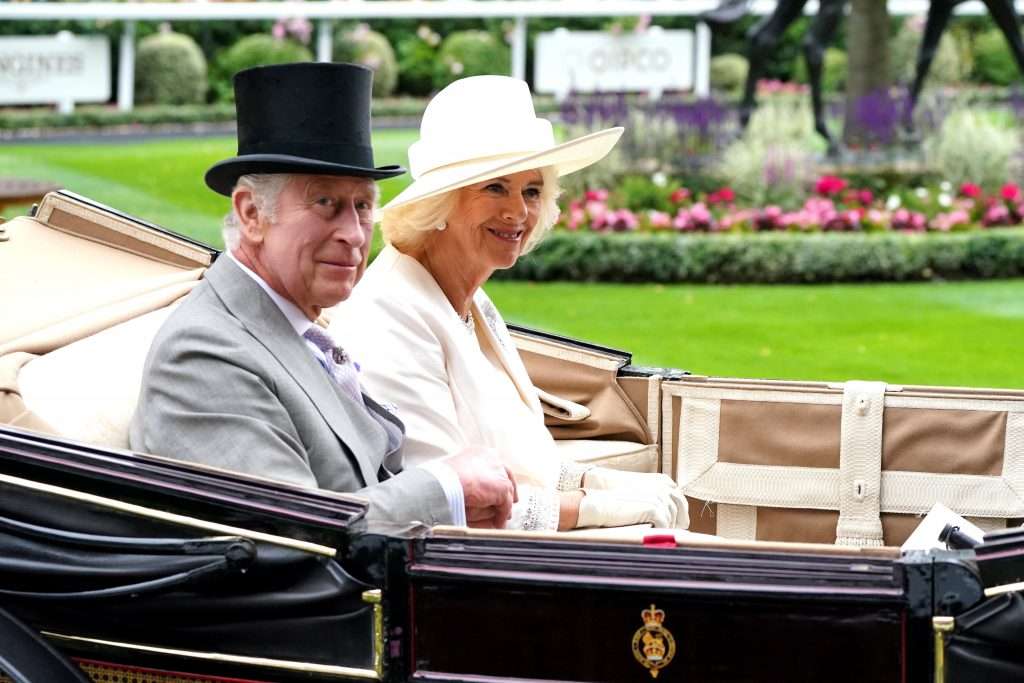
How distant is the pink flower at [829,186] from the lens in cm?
1060

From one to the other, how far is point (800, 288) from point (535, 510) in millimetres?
6800

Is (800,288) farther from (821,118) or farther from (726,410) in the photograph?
(726,410)

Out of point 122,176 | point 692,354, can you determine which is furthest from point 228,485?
point 122,176

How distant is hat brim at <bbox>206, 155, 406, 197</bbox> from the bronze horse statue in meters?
9.25

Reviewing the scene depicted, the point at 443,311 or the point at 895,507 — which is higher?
the point at 443,311

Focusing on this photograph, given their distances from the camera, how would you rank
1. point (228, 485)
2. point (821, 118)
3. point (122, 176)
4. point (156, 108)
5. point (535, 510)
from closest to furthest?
point (228, 485) < point (535, 510) < point (821, 118) < point (122, 176) < point (156, 108)

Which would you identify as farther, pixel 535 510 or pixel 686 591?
pixel 535 510

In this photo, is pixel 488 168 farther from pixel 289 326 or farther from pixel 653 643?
pixel 653 643

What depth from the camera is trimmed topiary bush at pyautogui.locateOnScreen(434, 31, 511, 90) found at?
71.7 ft

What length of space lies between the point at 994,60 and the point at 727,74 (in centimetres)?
415

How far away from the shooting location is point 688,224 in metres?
10.1

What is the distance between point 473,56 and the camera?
2188 cm

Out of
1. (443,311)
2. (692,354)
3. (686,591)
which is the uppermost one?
(443,311)

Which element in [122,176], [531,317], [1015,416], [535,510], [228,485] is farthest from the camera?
[122,176]
